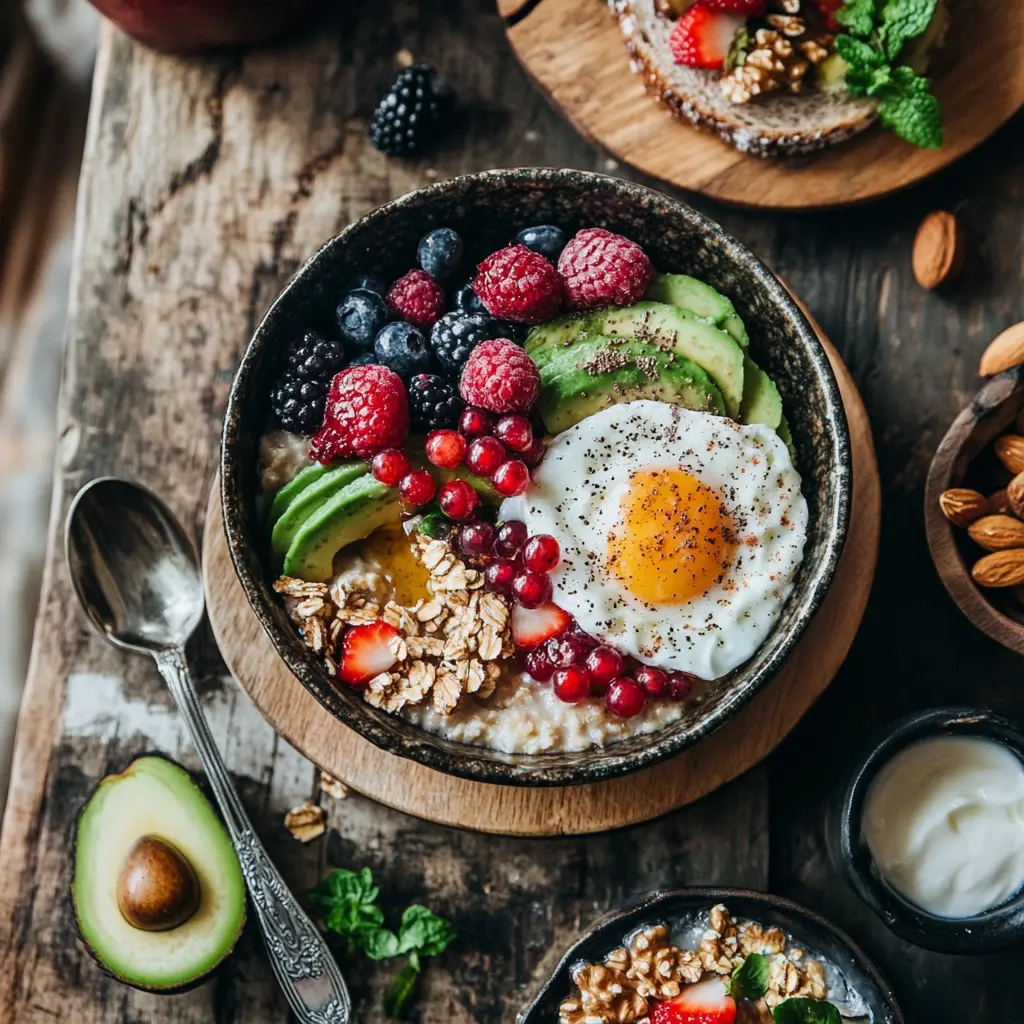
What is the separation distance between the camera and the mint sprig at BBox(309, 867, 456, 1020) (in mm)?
2510

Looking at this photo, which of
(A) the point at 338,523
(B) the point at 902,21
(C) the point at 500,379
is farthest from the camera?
(B) the point at 902,21

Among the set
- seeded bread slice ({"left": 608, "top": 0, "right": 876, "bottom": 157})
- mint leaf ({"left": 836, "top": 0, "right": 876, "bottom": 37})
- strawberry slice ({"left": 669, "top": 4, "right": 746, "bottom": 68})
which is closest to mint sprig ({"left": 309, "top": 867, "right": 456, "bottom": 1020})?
seeded bread slice ({"left": 608, "top": 0, "right": 876, "bottom": 157})

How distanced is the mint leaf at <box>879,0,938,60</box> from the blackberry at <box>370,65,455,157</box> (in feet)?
2.98

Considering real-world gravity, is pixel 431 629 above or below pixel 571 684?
above

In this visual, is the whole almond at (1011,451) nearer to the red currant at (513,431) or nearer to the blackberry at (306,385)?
the red currant at (513,431)

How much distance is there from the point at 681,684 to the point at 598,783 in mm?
282

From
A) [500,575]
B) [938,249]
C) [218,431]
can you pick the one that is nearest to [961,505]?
[938,249]

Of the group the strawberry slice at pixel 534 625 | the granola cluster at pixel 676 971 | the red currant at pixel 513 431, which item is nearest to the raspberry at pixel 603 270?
the red currant at pixel 513 431

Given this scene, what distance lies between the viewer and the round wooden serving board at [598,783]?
93.5 inches

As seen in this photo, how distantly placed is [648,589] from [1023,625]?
0.77m

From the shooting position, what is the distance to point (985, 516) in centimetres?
243

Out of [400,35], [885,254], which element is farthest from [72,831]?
[885,254]

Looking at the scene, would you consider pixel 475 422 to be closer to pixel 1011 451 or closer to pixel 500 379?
pixel 500 379

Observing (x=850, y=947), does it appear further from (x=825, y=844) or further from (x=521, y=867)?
(x=521, y=867)
